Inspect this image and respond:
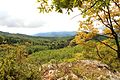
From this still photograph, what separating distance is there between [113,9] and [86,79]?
1782cm

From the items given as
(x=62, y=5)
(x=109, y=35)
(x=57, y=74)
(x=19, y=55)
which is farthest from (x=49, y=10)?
(x=109, y=35)

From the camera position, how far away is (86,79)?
1181 centimetres

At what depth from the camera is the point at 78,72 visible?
1247 cm

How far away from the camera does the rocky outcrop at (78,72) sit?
11836mm

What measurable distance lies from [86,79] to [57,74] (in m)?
1.25

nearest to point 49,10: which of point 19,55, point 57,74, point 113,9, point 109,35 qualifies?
point 19,55

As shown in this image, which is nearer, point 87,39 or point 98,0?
point 98,0

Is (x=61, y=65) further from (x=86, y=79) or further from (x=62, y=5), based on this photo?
(x=62, y=5)

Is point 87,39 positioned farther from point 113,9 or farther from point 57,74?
point 57,74

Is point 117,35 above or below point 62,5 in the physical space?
below

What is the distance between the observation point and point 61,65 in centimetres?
1334

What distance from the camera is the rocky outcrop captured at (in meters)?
11.8

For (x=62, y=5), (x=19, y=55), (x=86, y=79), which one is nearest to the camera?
(x=62, y=5)

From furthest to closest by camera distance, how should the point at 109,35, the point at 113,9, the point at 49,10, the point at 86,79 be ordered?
the point at 109,35 → the point at 113,9 → the point at 86,79 → the point at 49,10
